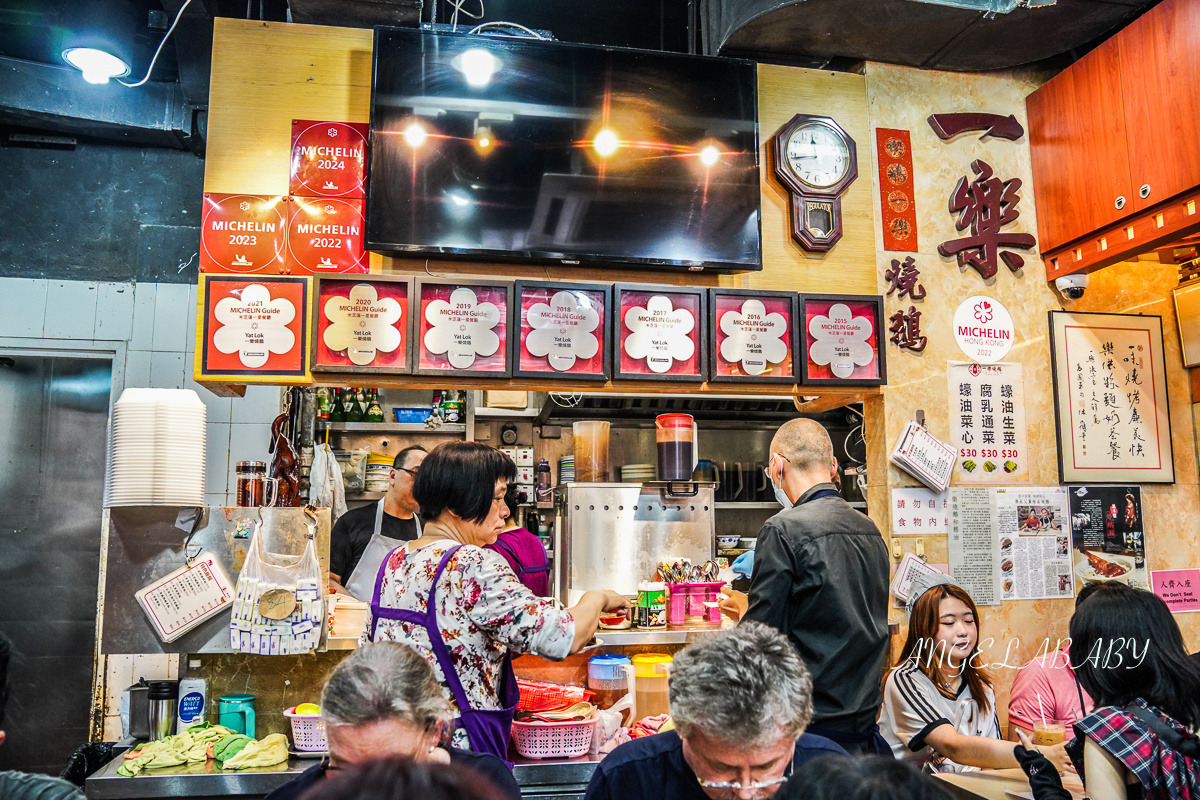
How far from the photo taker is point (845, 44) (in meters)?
3.70

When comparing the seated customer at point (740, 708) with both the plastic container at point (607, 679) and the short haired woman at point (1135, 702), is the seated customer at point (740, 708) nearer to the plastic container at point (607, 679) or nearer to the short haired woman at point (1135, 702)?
the short haired woman at point (1135, 702)

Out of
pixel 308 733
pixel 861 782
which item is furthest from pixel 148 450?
pixel 861 782

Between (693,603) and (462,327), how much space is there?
4.91 ft

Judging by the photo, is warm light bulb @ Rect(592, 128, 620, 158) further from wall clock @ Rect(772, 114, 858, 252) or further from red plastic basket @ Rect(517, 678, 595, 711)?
red plastic basket @ Rect(517, 678, 595, 711)

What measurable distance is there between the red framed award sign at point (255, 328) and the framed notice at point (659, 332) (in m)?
1.26

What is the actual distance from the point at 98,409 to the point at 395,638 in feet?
11.1

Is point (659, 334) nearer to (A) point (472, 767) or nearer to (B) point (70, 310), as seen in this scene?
(A) point (472, 767)

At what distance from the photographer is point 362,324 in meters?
3.19

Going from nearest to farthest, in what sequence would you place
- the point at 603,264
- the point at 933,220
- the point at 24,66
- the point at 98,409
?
the point at 603,264, the point at 933,220, the point at 24,66, the point at 98,409

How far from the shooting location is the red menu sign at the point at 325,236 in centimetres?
334

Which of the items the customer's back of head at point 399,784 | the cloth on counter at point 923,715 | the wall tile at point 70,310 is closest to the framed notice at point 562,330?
the cloth on counter at point 923,715

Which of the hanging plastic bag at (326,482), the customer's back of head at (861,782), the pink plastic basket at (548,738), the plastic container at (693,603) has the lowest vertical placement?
the pink plastic basket at (548,738)

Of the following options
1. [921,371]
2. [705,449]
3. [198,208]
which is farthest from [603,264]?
[705,449]

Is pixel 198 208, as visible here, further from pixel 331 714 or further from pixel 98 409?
pixel 331 714
